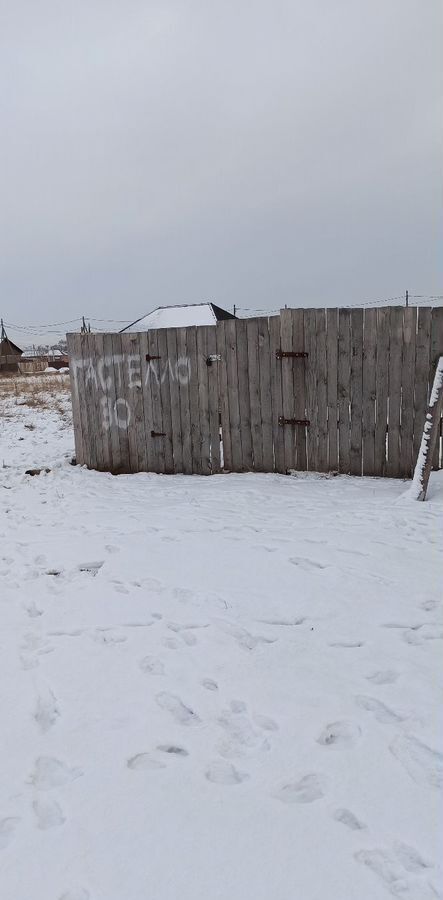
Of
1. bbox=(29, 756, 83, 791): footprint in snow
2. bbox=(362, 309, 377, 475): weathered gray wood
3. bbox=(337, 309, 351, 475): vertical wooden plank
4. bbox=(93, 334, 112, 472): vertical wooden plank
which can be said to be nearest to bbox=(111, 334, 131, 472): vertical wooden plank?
bbox=(93, 334, 112, 472): vertical wooden plank

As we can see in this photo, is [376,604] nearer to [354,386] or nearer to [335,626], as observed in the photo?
[335,626]

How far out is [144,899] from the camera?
1525 millimetres

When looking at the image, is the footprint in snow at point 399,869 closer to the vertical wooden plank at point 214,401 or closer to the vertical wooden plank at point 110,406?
the vertical wooden plank at point 214,401

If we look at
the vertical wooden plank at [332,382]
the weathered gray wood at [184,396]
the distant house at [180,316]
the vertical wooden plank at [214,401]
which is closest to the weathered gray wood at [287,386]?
the vertical wooden plank at [332,382]

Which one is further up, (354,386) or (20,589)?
(354,386)

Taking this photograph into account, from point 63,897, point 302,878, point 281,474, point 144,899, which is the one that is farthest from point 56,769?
point 281,474

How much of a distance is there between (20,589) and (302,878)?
2.68 m

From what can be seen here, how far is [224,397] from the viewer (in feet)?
22.2

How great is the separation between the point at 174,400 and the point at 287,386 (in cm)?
155

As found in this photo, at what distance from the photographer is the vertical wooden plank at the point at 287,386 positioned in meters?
6.30

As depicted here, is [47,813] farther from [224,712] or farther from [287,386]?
[287,386]

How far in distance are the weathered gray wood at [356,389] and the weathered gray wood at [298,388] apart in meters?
0.57

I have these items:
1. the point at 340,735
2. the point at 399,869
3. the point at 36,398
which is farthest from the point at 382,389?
the point at 36,398

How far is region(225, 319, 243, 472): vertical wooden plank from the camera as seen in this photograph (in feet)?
21.6
